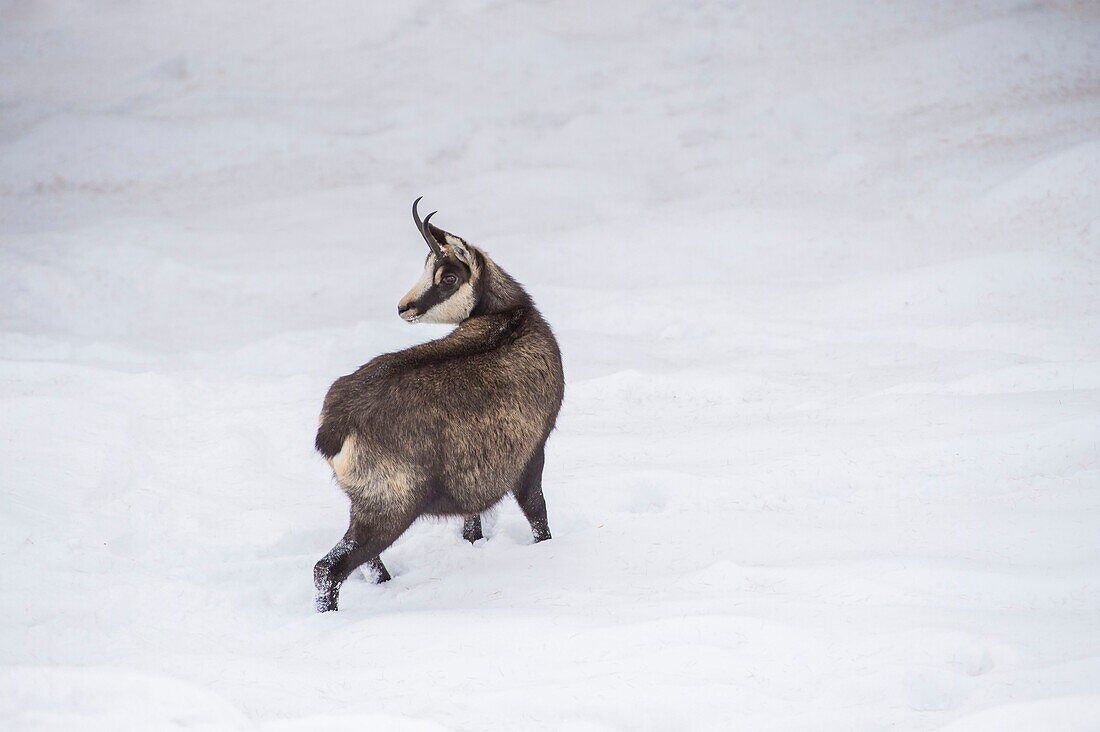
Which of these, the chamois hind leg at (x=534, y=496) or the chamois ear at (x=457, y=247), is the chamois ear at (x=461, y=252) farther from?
the chamois hind leg at (x=534, y=496)

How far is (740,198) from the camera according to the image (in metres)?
13.8

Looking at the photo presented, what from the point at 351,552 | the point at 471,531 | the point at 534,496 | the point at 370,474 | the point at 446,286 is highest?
the point at 446,286

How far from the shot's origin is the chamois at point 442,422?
506cm

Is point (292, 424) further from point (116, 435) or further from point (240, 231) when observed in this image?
point (240, 231)

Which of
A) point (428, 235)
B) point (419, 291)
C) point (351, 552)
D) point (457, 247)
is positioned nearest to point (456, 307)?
point (419, 291)

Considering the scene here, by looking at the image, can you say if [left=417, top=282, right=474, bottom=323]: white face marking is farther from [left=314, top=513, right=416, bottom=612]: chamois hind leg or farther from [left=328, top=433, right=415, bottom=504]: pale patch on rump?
[left=314, top=513, right=416, bottom=612]: chamois hind leg

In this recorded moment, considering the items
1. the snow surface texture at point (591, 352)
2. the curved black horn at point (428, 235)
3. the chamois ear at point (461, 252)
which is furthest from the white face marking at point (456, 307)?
the snow surface texture at point (591, 352)

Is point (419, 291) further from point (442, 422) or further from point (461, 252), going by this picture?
point (442, 422)

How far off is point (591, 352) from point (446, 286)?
12.5 feet

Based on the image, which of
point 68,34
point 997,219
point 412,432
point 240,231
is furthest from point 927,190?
point 68,34

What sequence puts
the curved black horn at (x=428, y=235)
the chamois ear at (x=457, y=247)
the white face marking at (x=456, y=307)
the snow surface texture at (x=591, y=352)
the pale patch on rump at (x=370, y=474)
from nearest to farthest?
1. the snow surface texture at (x=591, y=352)
2. the pale patch on rump at (x=370, y=474)
3. the curved black horn at (x=428, y=235)
4. the chamois ear at (x=457, y=247)
5. the white face marking at (x=456, y=307)

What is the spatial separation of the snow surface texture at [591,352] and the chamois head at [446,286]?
54.6 inches

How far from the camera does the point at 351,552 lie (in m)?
5.10

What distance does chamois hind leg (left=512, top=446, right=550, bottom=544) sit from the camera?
230 inches
